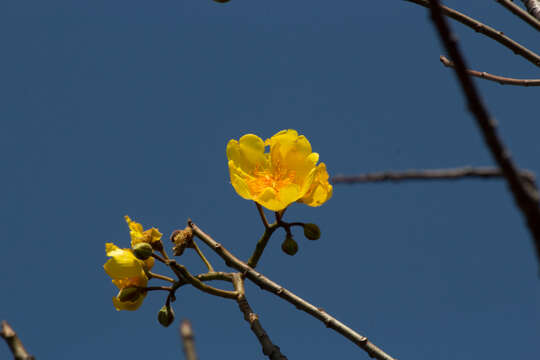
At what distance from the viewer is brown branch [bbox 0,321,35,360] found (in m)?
0.99

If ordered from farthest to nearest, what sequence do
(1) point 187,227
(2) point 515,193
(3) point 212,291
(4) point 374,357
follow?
(1) point 187,227, (3) point 212,291, (4) point 374,357, (2) point 515,193

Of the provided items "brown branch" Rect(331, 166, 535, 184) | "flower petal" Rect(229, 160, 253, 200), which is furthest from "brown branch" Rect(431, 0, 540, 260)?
"flower petal" Rect(229, 160, 253, 200)

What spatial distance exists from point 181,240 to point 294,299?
540 millimetres

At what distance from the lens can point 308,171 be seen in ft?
7.86

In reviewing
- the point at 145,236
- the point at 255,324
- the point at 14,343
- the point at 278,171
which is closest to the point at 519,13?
the point at 278,171

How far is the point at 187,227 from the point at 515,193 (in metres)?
1.76

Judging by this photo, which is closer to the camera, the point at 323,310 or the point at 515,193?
the point at 515,193

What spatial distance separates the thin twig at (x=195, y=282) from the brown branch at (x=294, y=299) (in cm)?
11

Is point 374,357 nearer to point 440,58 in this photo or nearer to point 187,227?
point 187,227

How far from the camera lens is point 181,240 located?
2.21 meters

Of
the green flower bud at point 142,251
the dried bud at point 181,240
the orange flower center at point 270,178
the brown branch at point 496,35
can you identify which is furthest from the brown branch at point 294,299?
the brown branch at point 496,35

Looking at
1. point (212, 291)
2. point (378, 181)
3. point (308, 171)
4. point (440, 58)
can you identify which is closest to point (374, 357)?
point (212, 291)

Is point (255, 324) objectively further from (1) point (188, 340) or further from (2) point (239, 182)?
(1) point (188, 340)

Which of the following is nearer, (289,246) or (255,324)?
(255,324)
